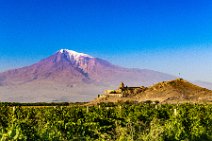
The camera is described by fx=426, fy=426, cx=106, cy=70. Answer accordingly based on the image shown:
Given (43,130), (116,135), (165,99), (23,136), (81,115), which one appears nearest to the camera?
(23,136)

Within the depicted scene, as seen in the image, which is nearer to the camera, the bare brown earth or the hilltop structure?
the bare brown earth

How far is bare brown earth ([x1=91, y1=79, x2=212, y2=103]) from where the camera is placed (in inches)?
3484

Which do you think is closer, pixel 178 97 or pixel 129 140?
pixel 129 140

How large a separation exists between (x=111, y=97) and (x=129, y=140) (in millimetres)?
74682

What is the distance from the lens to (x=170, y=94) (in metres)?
90.7

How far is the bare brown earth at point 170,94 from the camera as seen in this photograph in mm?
88500

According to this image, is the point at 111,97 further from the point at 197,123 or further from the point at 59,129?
the point at 59,129

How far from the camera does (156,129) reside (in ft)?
73.4

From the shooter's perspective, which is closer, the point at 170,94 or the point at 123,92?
the point at 170,94

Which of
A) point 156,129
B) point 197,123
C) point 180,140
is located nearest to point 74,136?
point 156,129

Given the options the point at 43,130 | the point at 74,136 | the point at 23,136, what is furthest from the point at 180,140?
the point at 23,136

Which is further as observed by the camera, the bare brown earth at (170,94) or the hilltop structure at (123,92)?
the hilltop structure at (123,92)

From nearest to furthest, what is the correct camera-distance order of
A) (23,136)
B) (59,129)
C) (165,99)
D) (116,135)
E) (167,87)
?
(23,136) → (59,129) → (116,135) → (165,99) → (167,87)

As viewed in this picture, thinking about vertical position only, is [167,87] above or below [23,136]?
above
